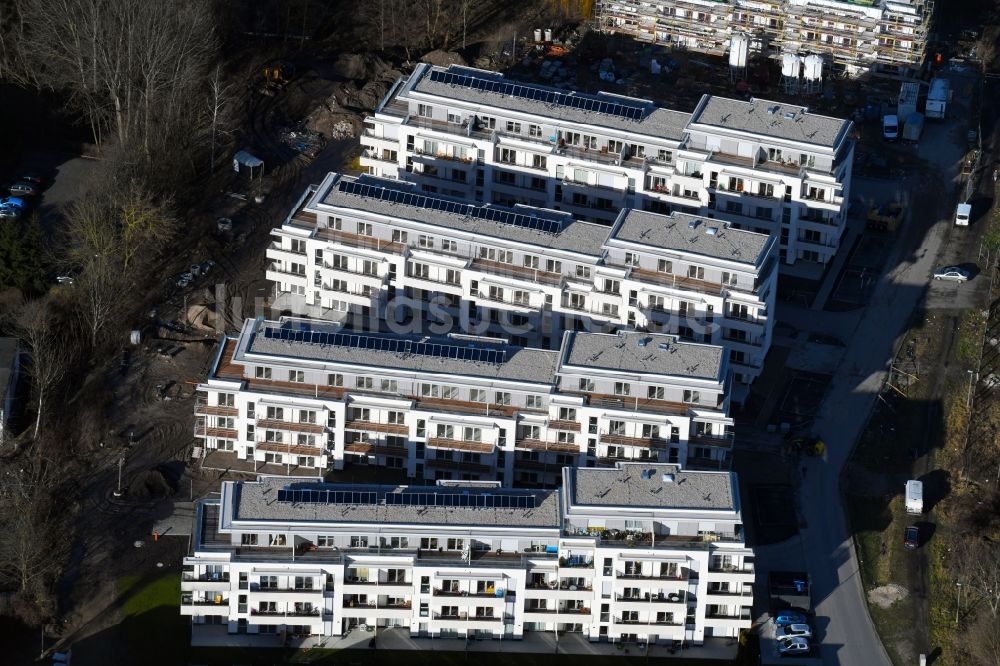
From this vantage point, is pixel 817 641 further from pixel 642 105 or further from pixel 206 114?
pixel 206 114

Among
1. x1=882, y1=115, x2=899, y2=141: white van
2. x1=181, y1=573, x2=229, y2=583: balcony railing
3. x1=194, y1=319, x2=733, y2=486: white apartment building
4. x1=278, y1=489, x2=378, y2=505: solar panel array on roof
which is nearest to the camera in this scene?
x1=181, y1=573, x2=229, y2=583: balcony railing

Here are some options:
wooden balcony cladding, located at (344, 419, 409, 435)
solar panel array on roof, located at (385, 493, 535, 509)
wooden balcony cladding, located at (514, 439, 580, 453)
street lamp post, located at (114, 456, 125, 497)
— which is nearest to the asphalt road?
wooden balcony cladding, located at (514, 439, 580, 453)

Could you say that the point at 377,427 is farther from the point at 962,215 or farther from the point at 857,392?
the point at 962,215

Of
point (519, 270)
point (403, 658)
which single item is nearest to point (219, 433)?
point (403, 658)

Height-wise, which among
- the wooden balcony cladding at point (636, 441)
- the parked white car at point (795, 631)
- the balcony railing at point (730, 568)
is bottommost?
the parked white car at point (795, 631)

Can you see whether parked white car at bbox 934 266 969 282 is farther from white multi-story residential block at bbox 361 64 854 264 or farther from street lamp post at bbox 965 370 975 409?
street lamp post at bbox 965 370 975 409

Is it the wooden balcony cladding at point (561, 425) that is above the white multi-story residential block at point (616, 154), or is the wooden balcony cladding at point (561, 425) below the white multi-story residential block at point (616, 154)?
below

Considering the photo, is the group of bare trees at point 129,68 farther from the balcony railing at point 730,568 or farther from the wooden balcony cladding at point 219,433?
the balcony railing at point 730,568

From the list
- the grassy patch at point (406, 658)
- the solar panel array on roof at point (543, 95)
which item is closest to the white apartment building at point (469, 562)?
the grassy patch at point (406, 658)
